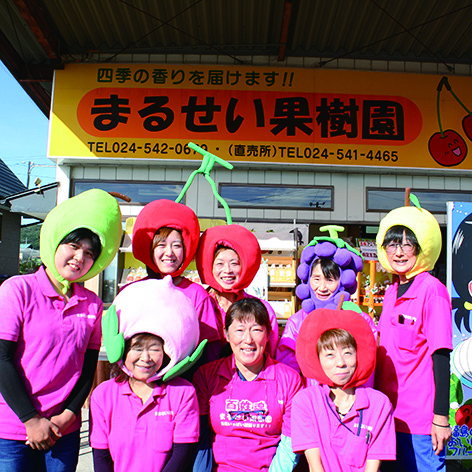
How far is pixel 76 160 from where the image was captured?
221 inches

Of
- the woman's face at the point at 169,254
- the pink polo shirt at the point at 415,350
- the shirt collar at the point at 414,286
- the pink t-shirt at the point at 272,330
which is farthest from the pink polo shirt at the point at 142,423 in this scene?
the shirt collar at the point at 414,286

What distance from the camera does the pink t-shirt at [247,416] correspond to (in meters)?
1.73

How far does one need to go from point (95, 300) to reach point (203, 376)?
0.57 metres

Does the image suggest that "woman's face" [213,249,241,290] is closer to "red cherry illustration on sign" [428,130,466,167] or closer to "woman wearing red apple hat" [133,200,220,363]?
"woman wearing red apple hat" [133,200,220,363]

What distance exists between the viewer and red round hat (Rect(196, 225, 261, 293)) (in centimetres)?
203

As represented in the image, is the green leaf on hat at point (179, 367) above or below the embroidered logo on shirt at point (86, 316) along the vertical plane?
below

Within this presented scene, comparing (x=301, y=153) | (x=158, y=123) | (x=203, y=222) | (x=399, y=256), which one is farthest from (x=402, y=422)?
(x=158, y=123)

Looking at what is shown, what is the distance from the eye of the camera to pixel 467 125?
5.69m

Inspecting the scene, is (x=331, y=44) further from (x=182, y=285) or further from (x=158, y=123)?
(x=182, y=285)

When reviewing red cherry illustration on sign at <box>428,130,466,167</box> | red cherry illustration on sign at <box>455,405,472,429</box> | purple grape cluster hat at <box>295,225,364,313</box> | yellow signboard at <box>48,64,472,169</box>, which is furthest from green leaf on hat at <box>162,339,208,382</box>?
red cherry illustration on sign at <box>428,130,466,167</box>

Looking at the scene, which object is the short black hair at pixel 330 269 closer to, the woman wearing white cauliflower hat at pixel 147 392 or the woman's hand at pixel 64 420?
the woman wearing white cauliflower hat at pixel 147 392

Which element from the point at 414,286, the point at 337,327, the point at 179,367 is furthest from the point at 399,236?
the point at 179,367

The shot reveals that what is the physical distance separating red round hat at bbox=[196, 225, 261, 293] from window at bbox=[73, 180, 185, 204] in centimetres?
382

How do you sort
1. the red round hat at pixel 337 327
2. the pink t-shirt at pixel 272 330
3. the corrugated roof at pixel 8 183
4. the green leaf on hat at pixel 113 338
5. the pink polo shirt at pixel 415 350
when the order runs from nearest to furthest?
1. the green leaf on hat at pixel 113 338
2. the red round hat at pixel 337 327
3. the pink polo shirt at pixel 415 350
4. the pink t-shirt at pixel 272 330
5. the corrugated roof at pixel 8 183
